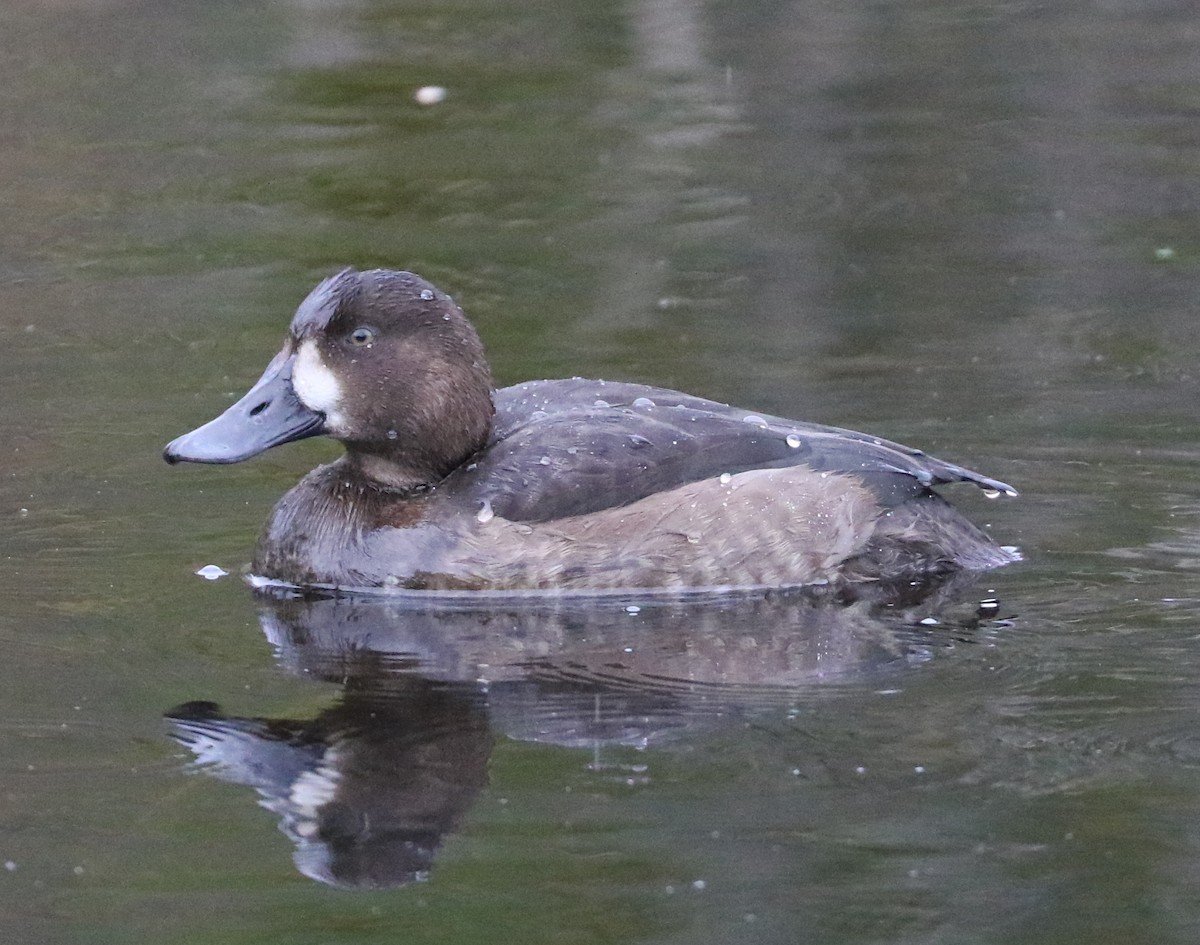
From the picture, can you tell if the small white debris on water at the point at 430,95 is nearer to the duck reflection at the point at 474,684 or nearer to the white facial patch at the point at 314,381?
the white facial patch at the point at 314,381

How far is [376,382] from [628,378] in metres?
1.78

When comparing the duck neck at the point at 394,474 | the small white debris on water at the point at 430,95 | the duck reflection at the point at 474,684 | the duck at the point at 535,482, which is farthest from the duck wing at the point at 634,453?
the small white debris on water at the point at 430,95

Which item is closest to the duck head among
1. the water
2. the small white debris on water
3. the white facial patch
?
the white facial patch

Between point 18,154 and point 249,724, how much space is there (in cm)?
700

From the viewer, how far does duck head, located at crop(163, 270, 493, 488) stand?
6.35 metres

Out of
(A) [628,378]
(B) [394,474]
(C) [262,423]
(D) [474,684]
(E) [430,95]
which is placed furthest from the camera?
(E) [430,95]

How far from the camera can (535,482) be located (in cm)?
615

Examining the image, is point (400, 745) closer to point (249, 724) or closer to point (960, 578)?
point (249, 724)

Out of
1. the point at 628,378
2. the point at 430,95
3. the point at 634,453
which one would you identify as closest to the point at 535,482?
the point at 634,453

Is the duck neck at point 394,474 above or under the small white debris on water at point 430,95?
under

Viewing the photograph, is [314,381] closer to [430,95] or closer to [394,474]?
[394,474]

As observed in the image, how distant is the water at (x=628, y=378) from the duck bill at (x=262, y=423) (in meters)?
0.41

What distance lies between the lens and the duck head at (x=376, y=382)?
635cm

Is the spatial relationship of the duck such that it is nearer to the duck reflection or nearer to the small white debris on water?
the duck reflection
